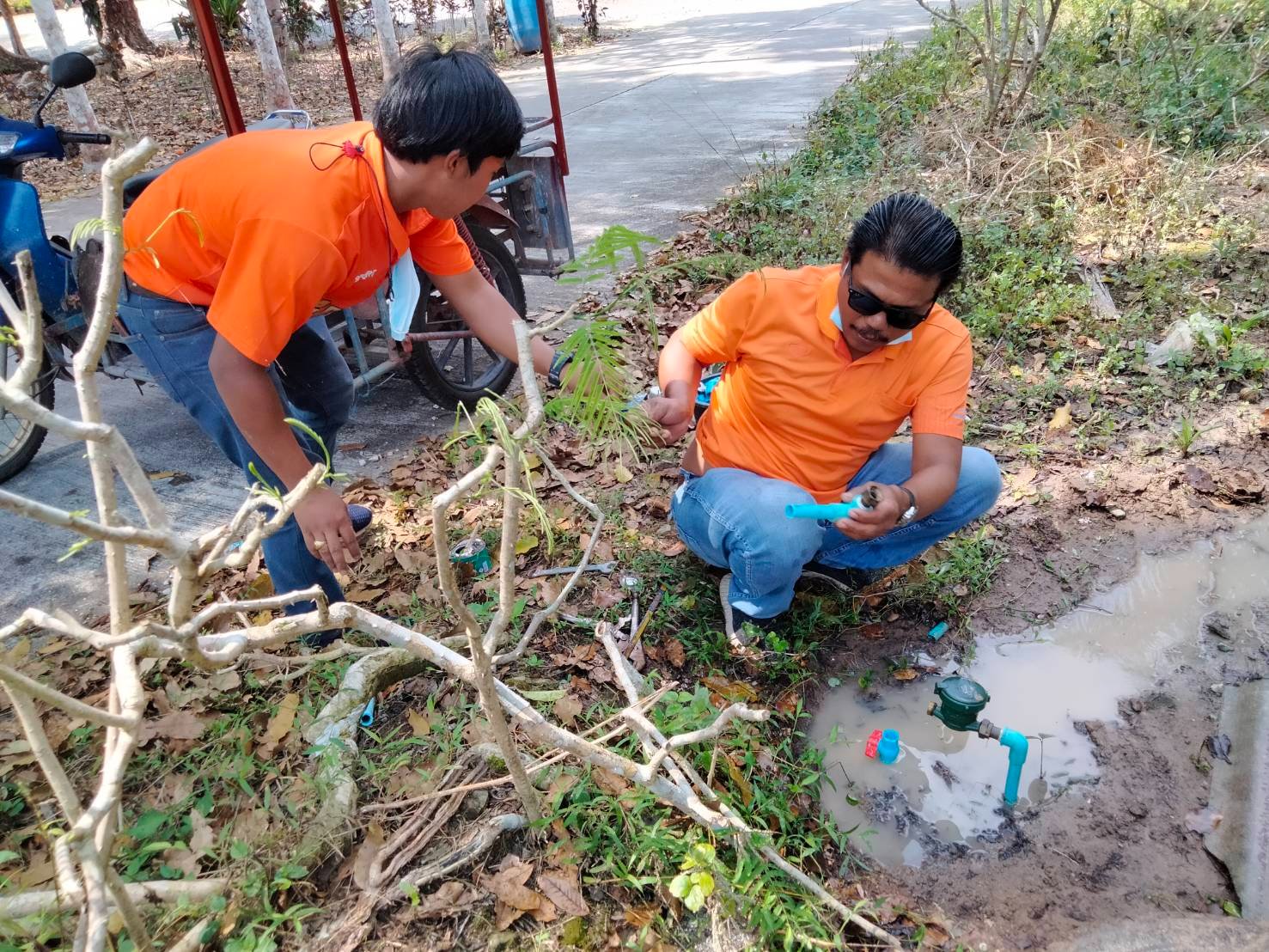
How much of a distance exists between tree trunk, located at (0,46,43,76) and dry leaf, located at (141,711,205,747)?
11.6 meters

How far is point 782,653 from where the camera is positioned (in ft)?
8.00

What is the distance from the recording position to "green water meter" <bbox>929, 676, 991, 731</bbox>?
2.05 metres

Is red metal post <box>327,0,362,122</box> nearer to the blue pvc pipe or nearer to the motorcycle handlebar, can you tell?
the motorcycle handlebar

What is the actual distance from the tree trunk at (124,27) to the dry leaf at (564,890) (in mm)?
14591

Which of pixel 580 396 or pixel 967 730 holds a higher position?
pixel 580 396

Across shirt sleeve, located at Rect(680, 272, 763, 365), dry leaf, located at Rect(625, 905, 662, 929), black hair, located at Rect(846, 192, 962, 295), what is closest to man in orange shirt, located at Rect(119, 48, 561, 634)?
shirt sleeve, located at Rect(680, 272, 763, 365)

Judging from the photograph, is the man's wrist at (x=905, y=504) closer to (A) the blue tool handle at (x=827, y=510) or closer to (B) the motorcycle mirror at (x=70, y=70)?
(A) the blue tool handle at (x=827, y=510)

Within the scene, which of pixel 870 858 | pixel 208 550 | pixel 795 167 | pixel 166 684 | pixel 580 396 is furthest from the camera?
pixel 795 167

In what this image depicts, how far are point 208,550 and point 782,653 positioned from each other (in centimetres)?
170

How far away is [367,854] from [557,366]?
3.83 ft

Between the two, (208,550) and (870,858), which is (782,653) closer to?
(870,858)

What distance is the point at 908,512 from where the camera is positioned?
221 centimetres

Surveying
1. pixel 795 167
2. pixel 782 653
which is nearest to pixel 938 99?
pixel 795 167

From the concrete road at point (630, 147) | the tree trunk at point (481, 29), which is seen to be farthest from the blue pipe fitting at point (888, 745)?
the tree trunk at point (481, 29)
